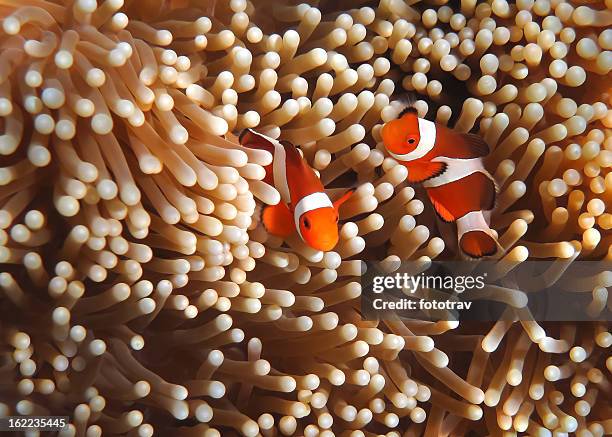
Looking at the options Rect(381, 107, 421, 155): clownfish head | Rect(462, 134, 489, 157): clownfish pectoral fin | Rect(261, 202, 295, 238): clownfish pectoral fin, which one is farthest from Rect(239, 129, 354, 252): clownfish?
Rect(462, 134, 489, 157): clownfish pectoral fin

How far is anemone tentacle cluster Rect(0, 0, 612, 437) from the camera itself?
88 centimetres

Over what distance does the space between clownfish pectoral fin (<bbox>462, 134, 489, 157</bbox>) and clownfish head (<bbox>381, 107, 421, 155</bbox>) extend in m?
0.09

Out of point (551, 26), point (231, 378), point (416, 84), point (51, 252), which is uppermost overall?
point (551, 26)

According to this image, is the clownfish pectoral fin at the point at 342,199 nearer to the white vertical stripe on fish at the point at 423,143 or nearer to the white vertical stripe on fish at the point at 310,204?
the white vertical stripe on fish at the point at 310,204

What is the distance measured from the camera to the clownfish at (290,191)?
99 centimetres

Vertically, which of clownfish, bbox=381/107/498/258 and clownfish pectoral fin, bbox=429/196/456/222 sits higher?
clownfish, bbox=381/107/498/258

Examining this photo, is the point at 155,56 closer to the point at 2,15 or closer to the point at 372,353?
the point at 2,15

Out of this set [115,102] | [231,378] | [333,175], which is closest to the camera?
[115,102]

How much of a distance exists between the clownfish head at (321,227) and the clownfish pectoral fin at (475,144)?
274 mm

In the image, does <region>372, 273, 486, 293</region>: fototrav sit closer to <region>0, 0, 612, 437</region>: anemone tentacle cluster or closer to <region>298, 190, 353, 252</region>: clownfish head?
<region>0, 0, 612, 437</region>: anemone tentacle cluster

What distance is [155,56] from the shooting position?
0.96 m

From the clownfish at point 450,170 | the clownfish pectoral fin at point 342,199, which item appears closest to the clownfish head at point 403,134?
the clownfish at point 450,170

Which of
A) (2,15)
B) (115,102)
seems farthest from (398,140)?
(2,15)

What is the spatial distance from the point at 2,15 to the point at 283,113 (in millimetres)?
402
